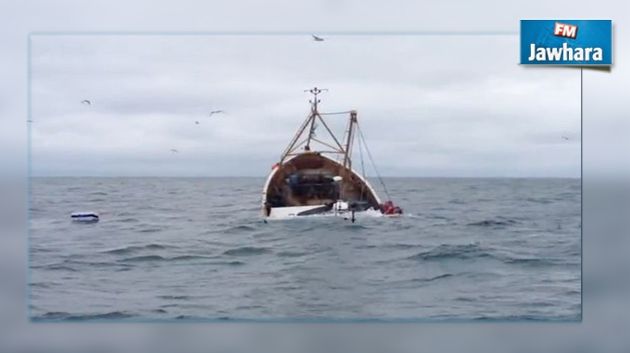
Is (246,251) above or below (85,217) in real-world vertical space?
below

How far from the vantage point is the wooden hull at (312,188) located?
5.15 meters

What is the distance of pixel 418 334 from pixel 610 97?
158cm

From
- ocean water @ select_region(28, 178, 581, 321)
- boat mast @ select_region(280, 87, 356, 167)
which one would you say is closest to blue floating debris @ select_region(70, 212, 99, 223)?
ocean water @ select_region(28, 178, 581, 321)

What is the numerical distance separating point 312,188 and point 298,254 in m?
0.38

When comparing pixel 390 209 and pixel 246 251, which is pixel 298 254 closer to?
pixel 246 251

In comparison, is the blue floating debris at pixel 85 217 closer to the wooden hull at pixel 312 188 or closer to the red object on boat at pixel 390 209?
the wooden hull at pixel 312 188

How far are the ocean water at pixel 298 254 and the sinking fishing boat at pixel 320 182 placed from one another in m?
0.06

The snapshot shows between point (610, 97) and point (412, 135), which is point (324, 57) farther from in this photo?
point (610, 97)

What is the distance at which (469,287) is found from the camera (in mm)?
5031

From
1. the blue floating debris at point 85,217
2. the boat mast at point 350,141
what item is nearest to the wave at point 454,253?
the boat mast at point 350,141

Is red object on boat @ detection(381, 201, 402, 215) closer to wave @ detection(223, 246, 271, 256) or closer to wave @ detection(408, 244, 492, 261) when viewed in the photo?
wave @ detection(408, 244, 492, 261)

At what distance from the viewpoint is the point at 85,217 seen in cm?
514

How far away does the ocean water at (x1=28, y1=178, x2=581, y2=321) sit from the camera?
502 cm

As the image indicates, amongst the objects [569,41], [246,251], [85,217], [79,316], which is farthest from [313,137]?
[79,316]
